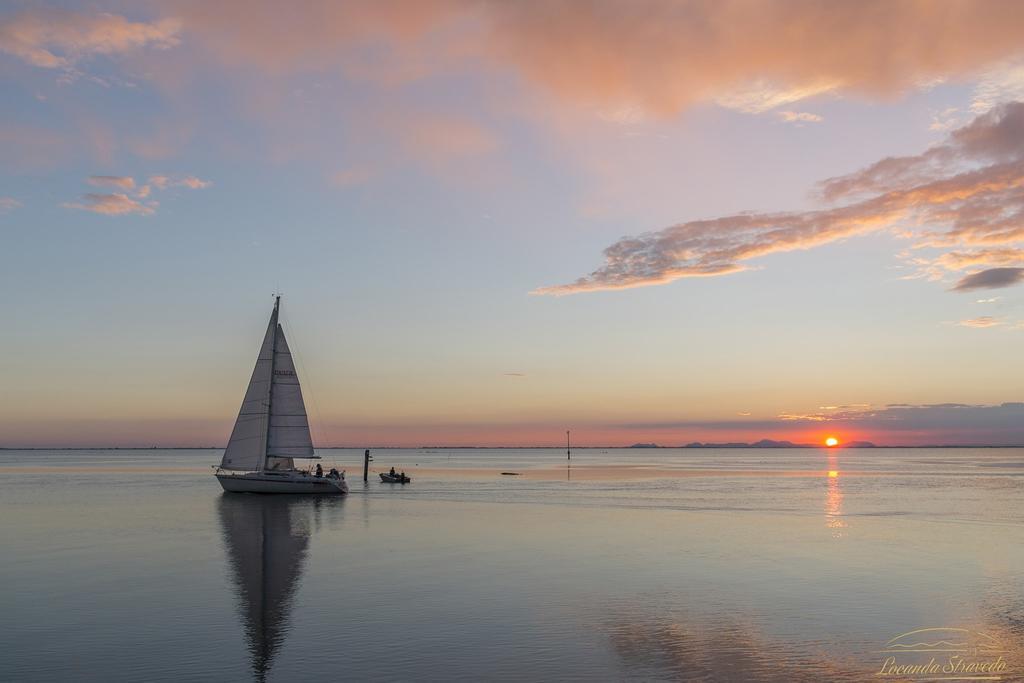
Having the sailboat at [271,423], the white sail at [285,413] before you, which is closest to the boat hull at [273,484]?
the sailboat at [271,423]

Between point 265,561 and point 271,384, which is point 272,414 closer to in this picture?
point 271,384

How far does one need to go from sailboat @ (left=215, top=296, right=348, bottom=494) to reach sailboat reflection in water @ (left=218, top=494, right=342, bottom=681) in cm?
386

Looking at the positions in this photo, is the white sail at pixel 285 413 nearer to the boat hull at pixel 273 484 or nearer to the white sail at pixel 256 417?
the white sail at pixel 256 417

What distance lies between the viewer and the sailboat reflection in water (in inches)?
872

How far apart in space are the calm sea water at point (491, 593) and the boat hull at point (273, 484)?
44.9ft

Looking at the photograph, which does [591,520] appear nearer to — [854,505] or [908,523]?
[908,523]

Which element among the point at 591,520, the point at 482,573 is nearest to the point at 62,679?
the point at 482,573

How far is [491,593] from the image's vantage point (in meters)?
28.6

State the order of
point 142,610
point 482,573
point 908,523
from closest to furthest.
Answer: point 142,610
point 482,573
point 908,523

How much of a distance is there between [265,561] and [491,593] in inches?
501

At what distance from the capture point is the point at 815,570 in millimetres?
33781

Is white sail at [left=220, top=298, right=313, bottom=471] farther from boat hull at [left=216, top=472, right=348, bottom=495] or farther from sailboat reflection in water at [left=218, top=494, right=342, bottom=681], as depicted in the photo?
sailboat reflection in water at [left=218, top=494, right=342, bottom=681]

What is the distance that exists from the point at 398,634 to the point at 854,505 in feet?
188

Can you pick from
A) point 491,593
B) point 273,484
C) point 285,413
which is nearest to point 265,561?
point 491,593
